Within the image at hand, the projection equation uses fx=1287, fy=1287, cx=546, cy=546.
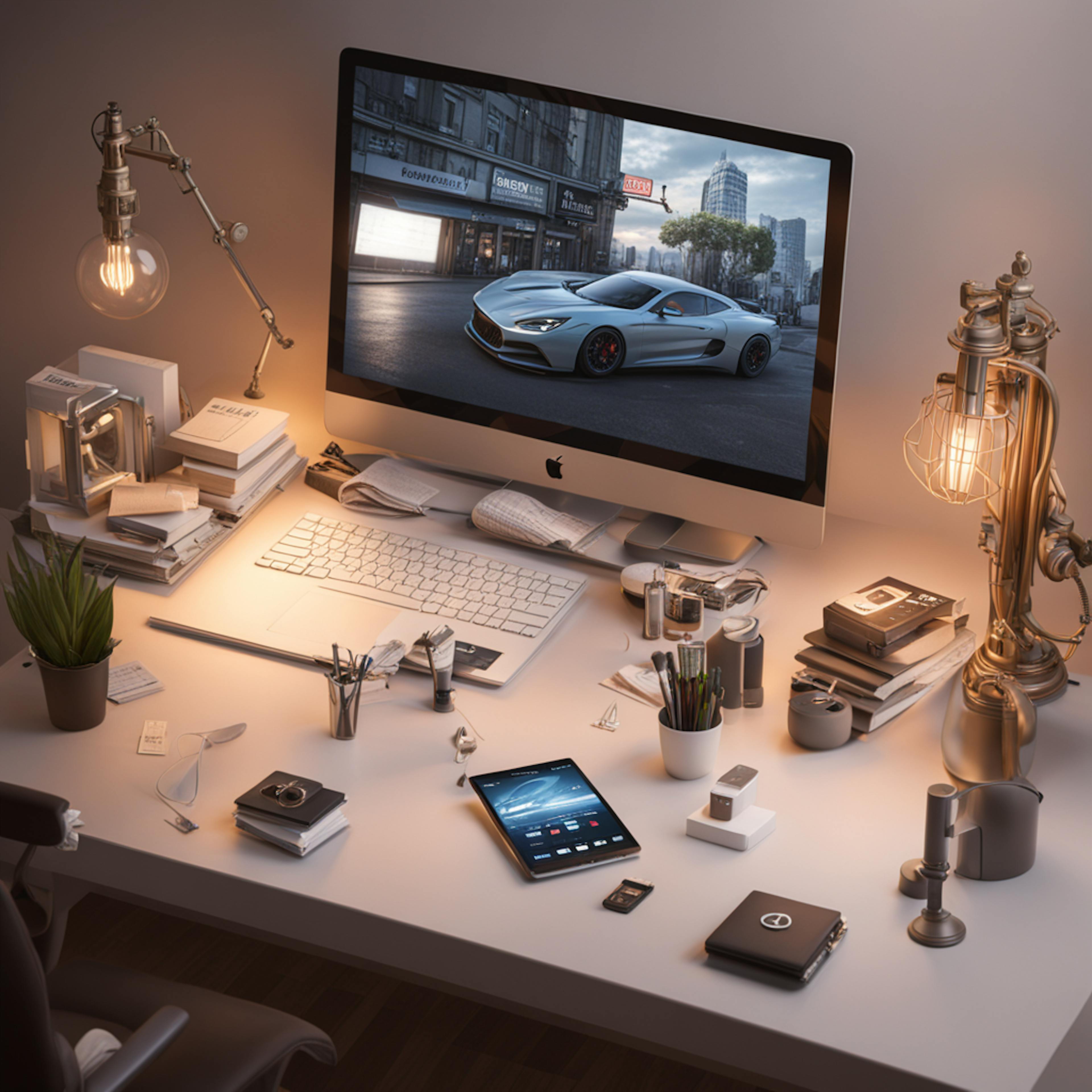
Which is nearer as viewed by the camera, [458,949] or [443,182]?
[458,949]

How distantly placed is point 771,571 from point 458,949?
0.86 m

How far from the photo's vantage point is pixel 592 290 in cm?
172

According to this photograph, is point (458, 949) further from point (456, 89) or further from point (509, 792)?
point (456, 89)

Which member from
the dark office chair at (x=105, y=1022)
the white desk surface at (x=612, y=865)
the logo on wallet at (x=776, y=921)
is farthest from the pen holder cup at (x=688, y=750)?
the dark office chair at (x=105, y=1022)

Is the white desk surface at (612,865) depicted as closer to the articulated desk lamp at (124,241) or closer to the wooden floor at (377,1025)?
the articulated desk lamp at (124,241)

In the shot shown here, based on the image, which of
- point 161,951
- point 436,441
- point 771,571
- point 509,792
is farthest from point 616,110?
point 161,951

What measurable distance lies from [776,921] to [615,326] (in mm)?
843

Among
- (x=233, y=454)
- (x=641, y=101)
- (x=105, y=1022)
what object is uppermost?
(x=641, y=101)

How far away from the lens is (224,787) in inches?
53.9

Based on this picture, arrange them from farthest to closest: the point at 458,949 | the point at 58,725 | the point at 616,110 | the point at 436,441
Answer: the point at 436,441
the point at 616,110
the point at 58,725
the point at 458,949

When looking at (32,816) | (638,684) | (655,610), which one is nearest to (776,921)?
(638,684)

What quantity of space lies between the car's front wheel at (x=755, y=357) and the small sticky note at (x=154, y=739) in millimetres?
833

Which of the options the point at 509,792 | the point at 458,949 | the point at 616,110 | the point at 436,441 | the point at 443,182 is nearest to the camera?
the point at 458,949

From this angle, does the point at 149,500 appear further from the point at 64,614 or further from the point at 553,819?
the point at 553,819
